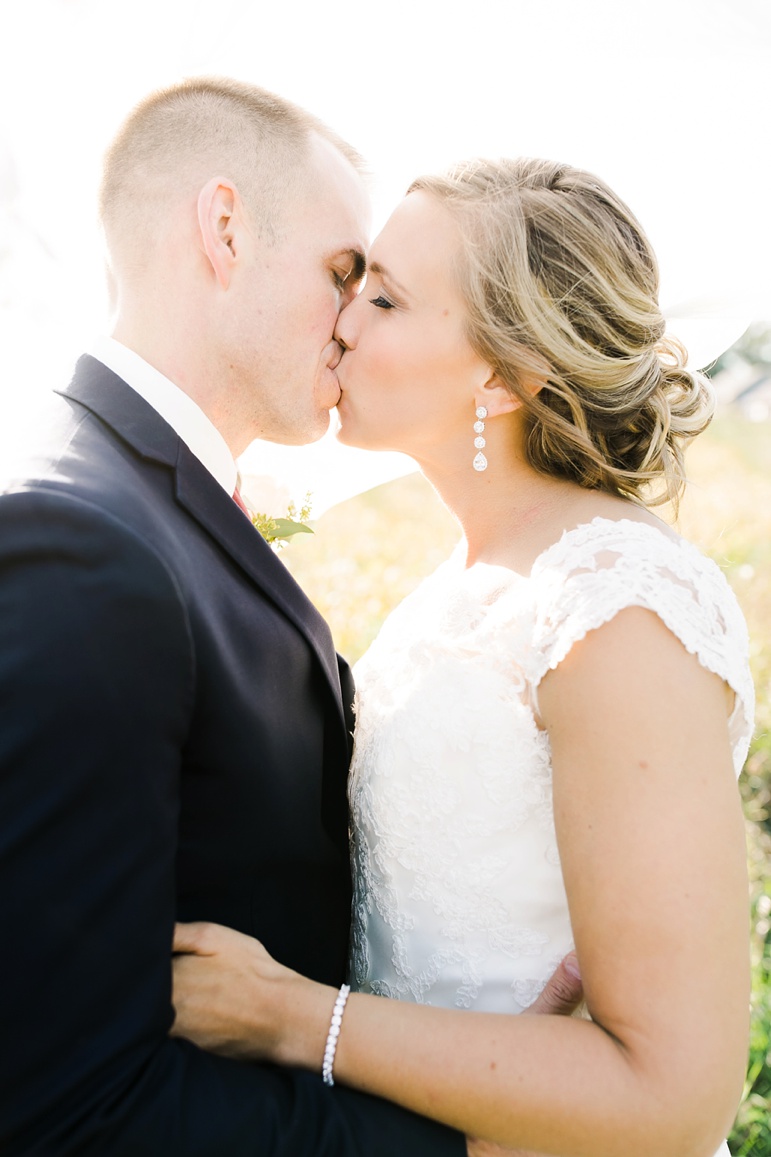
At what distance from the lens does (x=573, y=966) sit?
202 cm

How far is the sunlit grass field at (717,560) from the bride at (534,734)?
0.56 m

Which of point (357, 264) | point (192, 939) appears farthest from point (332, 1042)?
point (357, 264)

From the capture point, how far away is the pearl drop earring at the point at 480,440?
101 inches

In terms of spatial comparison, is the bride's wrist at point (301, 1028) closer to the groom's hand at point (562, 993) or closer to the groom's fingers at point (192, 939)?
the groom's fingers at point (192, 939)

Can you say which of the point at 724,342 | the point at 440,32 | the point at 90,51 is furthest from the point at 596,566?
the point at 90,51

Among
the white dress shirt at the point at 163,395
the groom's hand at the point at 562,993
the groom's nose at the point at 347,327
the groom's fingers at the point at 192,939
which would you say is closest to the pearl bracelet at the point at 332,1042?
the groom's fingers at the point at 192,939

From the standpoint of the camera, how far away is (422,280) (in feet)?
8.28

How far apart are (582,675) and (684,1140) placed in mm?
835

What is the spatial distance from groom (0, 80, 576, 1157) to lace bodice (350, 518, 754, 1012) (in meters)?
0.12

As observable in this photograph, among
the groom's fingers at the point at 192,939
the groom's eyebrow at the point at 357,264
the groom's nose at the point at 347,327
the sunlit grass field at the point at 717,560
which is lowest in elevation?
the sunlit grass field at the point at 717,560

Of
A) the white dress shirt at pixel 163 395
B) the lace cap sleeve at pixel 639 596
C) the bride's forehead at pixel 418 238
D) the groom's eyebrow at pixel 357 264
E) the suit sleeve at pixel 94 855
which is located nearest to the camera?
the suit sleeve at pixel 94 855

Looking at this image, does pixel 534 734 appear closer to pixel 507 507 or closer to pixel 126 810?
pixel 507 507

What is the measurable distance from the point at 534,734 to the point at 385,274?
1300 millimetres

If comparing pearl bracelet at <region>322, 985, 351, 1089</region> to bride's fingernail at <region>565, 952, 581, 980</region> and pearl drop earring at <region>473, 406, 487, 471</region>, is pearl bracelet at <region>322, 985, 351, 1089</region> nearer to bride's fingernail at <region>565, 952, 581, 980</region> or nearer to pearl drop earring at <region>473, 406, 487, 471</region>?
bride's fingernail at <region>565, 952, 581, 980</region>
